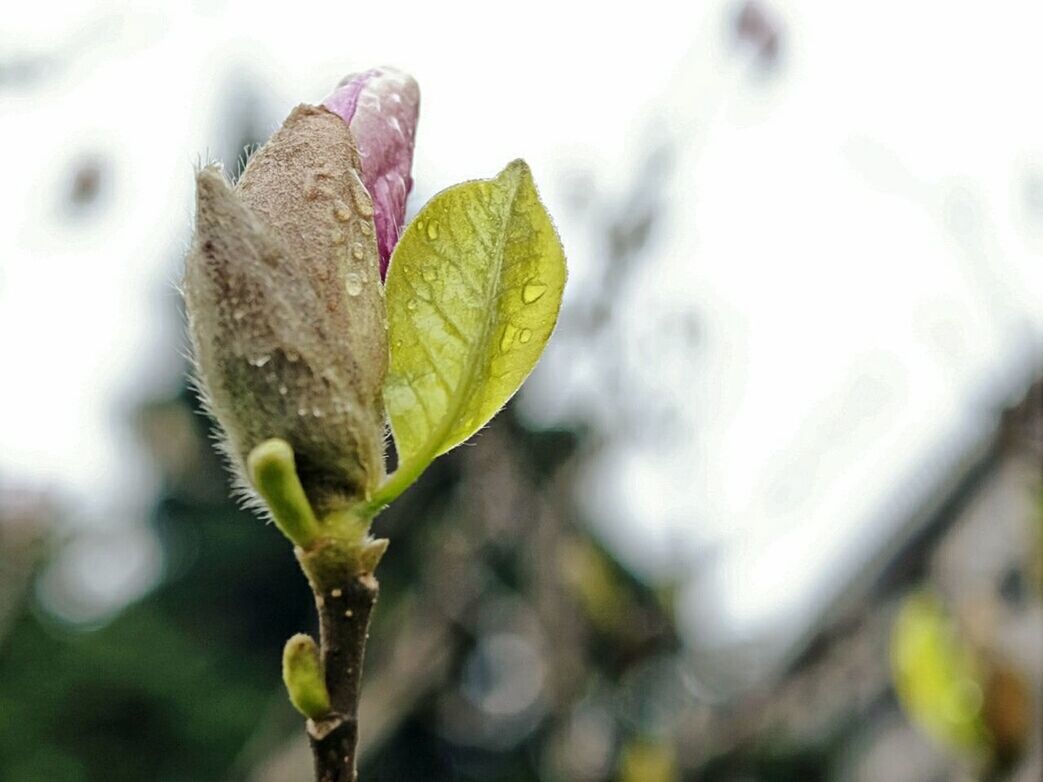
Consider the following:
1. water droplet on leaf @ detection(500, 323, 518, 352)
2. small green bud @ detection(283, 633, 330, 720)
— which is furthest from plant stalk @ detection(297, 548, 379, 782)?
water droplet on leaf @ detection(500, 323, 518, 352)

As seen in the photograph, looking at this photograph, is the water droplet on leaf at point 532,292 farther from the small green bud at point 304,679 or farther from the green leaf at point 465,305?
the small green bud at point 304,679

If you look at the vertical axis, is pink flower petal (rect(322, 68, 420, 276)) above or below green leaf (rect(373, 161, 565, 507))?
above

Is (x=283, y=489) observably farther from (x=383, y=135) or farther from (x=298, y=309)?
(x=383, y=135)

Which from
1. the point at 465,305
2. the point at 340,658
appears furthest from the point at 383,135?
the point at 340,658

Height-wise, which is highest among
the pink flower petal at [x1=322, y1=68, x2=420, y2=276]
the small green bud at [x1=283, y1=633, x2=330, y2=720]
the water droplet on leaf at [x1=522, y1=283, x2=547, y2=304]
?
the pink flower petal at [x1=322, y1=68, x2=420, y2=276]

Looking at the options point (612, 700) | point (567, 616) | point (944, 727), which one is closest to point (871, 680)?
point (612, 700)

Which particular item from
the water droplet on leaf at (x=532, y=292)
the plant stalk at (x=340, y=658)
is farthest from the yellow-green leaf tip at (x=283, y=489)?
the water droplet on leaf at (x=532, y=292)

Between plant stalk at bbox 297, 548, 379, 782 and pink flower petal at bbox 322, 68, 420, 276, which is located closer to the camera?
plant stalk at bbox 297, 548, 379, 782

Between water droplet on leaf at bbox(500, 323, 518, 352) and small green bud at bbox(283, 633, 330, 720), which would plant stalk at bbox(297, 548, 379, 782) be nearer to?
small green bud at bbox(283, 633, 330, 720)
